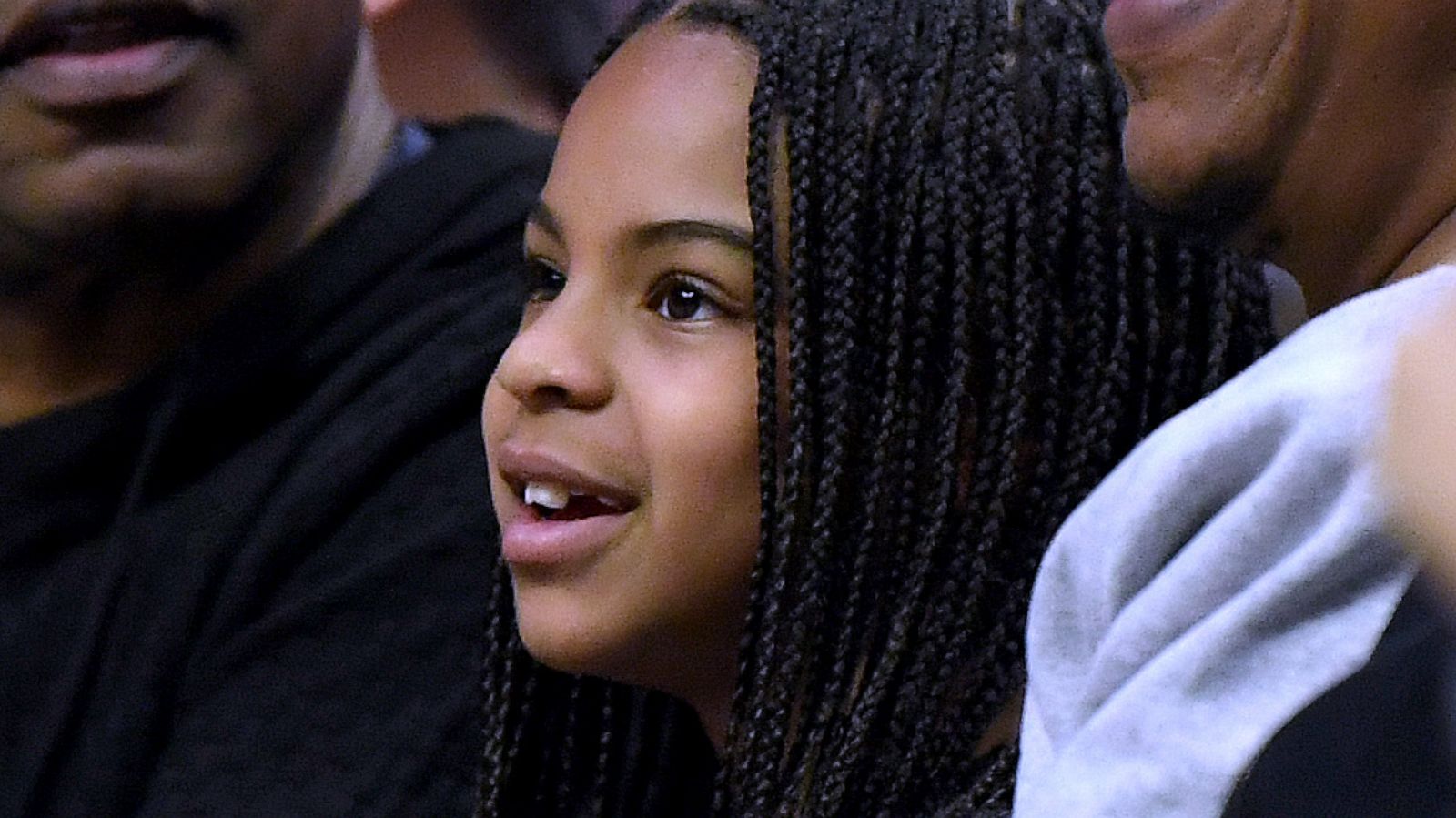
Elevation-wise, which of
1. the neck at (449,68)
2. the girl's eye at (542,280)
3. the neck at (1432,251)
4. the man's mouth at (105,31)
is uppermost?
the neck at (1432,251)

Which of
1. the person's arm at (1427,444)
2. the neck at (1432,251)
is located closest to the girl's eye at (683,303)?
the neck at (1432,251)

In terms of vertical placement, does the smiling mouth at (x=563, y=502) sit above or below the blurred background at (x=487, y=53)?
above

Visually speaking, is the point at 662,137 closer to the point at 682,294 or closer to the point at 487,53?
the point at 682,294

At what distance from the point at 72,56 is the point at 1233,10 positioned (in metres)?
0.69

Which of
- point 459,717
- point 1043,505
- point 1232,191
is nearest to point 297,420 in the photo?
point 459,717

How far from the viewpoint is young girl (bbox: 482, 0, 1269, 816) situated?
89 centimetres

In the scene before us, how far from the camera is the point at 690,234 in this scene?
0.91 meters

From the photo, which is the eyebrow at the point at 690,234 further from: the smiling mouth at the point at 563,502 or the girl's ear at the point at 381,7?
the girl's ear at the point at 381,7

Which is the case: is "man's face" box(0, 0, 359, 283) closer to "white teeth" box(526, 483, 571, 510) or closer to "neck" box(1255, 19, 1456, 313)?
"white teeth" box(526, 483, 571, 510)

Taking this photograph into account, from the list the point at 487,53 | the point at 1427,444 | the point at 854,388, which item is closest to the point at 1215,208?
the point at 854,388

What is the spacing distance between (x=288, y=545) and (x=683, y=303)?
32 cm

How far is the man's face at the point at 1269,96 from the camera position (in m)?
0.71

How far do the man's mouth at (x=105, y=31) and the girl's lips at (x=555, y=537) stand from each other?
0.39m

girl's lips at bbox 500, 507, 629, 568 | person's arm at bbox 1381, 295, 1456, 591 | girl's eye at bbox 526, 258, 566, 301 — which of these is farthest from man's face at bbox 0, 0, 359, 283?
person's arm at bbox 1381, 295, 1456, 591
